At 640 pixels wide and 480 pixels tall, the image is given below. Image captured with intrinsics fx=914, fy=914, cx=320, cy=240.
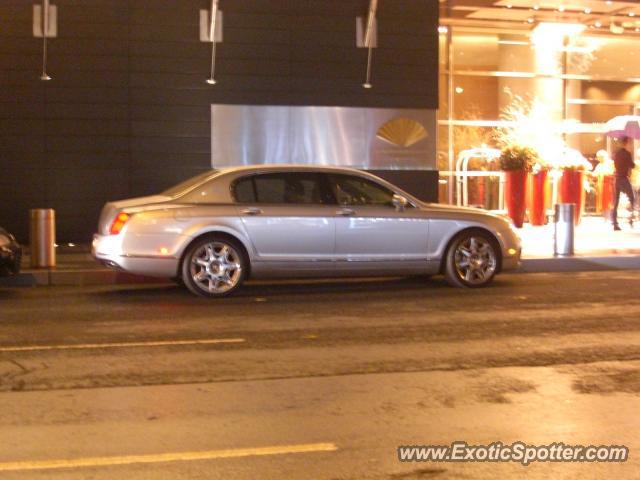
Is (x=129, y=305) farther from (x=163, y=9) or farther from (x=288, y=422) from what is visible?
(x=163, y=9)

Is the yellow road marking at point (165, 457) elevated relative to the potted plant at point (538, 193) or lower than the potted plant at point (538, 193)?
lower

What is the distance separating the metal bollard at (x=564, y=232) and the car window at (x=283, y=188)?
515cm

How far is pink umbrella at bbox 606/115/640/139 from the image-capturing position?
1997 cm

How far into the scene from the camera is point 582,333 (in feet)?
28.7

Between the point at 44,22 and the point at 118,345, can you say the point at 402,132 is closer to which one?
the point at 44,22

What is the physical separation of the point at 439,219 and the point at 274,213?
82.8 inches

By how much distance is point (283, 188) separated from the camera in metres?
11.4

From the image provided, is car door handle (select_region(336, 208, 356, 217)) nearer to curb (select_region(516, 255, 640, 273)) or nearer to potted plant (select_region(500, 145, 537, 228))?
curb (select_region(516, 255, 640, 273))

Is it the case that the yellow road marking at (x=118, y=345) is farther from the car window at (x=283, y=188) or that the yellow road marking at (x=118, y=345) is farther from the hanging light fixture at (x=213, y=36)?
the hanging light fixture at (x=213, y=36)

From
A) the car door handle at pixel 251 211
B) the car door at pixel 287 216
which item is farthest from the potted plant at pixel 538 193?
the car door handle at pixel 251 211

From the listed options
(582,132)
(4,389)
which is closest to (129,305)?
(4,389)

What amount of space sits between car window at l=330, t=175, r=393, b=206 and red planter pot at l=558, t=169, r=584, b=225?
28.7ft

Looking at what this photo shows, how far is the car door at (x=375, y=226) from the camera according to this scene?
37.0 ft

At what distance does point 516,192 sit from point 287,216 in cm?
864
